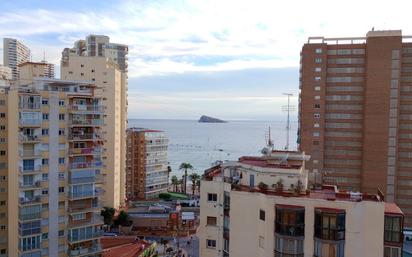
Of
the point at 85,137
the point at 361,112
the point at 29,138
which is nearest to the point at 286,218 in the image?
the point at 29,138

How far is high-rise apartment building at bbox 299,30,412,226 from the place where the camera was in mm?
52781

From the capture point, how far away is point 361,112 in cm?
5494

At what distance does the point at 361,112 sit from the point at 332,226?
42720mm

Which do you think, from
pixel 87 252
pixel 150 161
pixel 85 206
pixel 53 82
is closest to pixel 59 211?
pixel 85 206

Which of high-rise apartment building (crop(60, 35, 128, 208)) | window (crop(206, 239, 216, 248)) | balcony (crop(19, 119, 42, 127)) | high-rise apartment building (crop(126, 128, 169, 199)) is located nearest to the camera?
window (crop(206, 239, 216, 248))

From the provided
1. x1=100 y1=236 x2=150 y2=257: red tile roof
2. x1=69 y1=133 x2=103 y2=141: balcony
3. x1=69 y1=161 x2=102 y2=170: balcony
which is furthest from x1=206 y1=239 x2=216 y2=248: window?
x1=100 y1=236 x2=150 y2=257: red tile roof

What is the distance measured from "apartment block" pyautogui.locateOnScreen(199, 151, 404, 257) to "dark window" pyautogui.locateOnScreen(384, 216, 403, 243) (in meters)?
0.03

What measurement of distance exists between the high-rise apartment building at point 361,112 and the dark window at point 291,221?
4040cm

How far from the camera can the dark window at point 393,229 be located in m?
15.6

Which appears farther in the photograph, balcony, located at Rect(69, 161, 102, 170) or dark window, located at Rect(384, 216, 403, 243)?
balcony, located at Rect(69, 161, 102, 170)

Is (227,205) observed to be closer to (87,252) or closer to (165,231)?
(87,252)

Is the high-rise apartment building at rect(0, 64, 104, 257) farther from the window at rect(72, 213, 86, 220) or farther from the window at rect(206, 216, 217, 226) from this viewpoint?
the window at rect(206, 216, 217, 226)

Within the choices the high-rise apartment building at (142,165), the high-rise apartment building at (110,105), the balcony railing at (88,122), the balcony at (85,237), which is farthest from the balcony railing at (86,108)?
the high-rise apartment building at (142,165)

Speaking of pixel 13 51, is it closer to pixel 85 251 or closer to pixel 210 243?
pixel 85 251
